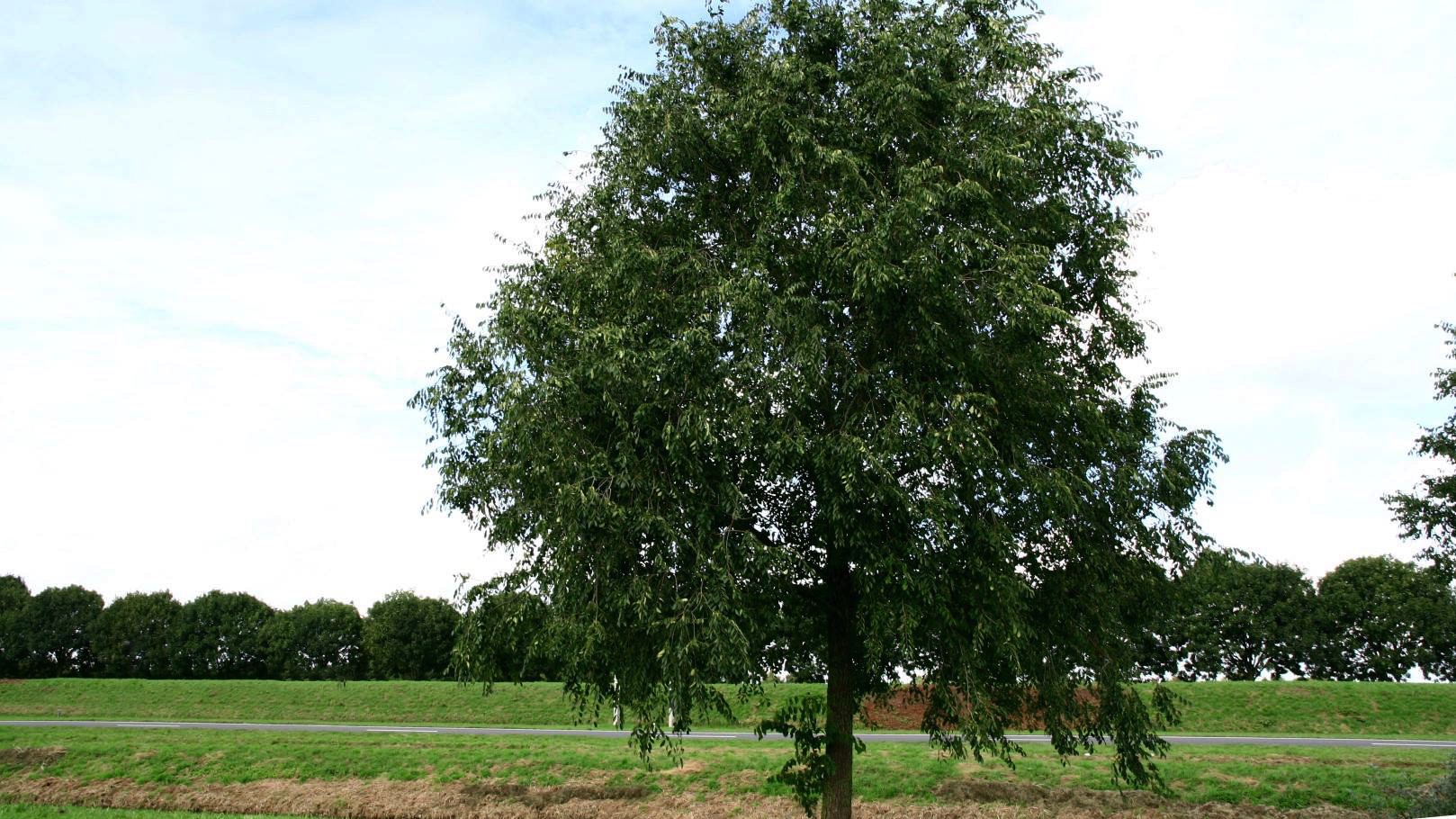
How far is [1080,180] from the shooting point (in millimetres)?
15117

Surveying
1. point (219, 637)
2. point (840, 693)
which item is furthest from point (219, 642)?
point (840, 693)

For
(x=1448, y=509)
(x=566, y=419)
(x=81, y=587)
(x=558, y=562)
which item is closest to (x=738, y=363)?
(x=566, y=419)

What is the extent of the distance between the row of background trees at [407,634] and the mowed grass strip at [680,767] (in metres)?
33.2

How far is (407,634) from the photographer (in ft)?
243

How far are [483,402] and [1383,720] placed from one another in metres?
37.4

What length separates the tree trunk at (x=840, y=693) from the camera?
46.8 feet

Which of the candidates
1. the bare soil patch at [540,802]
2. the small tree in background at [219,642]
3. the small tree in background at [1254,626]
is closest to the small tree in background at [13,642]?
the small tree in background at [219,642]

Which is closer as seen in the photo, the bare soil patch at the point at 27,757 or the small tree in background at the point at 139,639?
the bare soil patch at the point at 27,757

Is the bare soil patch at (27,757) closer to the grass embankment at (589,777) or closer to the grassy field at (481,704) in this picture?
the grass embankment at (589,777)

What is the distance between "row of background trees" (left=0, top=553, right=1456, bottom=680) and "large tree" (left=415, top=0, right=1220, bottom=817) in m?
44.2

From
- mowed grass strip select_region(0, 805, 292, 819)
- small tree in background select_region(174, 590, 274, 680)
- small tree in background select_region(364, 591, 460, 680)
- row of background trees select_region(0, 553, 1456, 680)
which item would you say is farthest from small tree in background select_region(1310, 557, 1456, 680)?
small tree in background select_region(174, 590, 274, 680)

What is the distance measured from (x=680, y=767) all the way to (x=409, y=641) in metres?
58.1

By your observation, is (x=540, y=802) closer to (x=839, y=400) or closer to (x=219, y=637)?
(x=839, y=400)

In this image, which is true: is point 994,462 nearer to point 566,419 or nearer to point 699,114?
point 566,419
